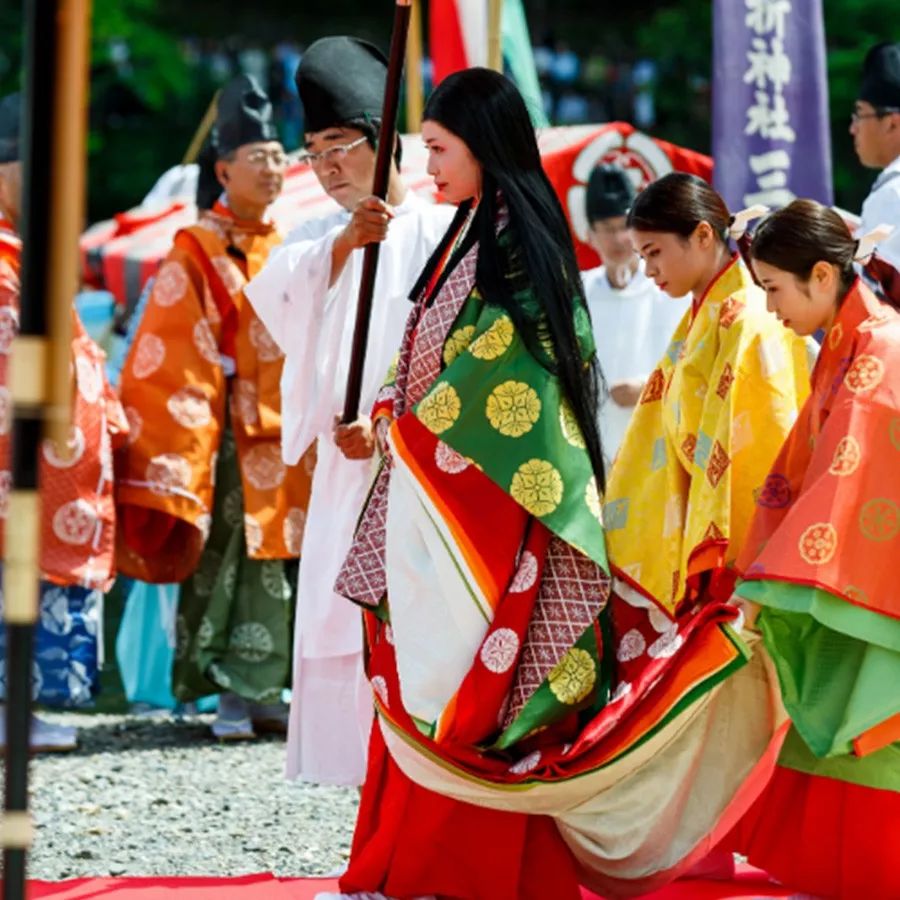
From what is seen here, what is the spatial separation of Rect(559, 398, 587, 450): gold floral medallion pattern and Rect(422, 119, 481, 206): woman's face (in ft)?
1.55

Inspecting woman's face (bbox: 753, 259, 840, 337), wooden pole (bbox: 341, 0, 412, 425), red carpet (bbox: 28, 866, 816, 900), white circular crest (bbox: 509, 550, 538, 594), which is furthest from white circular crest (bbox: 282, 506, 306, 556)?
woman's face (bbox: 753, 259, 840, 337)

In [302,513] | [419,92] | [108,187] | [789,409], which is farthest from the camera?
[108,187]

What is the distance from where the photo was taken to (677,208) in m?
4.18

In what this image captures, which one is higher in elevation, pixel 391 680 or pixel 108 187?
pixel 108 187

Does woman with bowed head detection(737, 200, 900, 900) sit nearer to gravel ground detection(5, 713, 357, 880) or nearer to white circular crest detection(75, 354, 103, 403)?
gravel ground detection(5, 713, 357, 880)

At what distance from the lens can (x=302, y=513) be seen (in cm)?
622

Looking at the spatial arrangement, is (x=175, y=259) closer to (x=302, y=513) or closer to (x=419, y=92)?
(x=302, y=513)

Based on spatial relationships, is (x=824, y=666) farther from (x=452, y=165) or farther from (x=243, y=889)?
(x=243, y=889)

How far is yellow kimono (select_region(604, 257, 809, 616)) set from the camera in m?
4.02

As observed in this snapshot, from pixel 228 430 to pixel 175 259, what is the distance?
1.91 feet

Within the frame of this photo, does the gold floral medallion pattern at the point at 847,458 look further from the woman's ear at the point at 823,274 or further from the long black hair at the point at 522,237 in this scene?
the long black hair at the point at 522,237

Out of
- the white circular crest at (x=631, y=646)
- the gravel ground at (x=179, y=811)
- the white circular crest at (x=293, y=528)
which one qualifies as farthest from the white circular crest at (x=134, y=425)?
the white circular crest at (x=631, y=646)

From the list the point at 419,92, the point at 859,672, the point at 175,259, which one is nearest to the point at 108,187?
the point at 419,92

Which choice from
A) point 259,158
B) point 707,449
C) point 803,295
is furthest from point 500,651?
point 259,158
